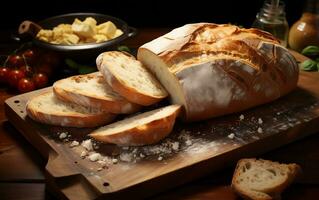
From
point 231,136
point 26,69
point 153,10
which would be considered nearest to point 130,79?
point 231,136

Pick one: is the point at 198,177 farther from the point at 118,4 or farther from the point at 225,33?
the point at 118,4

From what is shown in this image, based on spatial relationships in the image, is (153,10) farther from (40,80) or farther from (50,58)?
(40,80)

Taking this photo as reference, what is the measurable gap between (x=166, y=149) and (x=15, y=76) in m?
0.93

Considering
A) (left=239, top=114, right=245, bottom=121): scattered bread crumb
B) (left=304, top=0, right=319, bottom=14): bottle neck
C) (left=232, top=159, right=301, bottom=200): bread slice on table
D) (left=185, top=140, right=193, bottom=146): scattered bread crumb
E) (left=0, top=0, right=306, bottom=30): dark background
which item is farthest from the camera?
(left=0, top=0, right=306, bottom=30): dark background

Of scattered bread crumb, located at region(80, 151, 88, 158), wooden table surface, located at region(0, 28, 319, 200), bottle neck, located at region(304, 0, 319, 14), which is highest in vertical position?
bottle neck, located at region(304, 0, 319, 14)

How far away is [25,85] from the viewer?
2.33 m

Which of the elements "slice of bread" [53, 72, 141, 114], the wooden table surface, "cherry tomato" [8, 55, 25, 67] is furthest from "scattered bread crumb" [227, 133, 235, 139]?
"cherry tomato" [8, 55, 25, 67]

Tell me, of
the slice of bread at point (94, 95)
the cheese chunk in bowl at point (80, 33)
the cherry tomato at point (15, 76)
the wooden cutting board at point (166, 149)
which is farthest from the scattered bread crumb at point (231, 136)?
the cherry tomato at point (15, 76)

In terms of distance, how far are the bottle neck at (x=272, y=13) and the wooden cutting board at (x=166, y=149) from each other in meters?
0.64

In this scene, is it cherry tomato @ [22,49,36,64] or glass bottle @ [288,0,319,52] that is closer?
cherry tomato @ [22,49,36,64]

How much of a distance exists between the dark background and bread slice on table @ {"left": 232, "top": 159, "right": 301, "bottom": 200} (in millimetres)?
1658

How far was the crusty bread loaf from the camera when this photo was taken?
1.95m

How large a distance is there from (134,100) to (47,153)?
1.25ft

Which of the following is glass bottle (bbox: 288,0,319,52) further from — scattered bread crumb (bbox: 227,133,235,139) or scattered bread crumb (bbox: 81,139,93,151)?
scattered bread crumb (bbox: 81,139,93,151)
